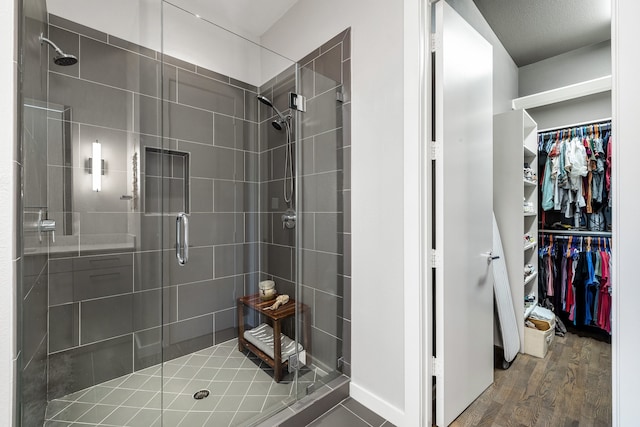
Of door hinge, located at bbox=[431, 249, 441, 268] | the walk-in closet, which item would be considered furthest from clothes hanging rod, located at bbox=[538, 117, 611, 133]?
door hinge, located at bbox=[431, 249, 441, 268]

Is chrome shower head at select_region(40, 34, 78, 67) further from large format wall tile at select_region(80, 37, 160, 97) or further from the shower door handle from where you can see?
the shower door handle

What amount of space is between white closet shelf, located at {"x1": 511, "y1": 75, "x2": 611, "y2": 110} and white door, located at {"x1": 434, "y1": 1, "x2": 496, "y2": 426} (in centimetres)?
124

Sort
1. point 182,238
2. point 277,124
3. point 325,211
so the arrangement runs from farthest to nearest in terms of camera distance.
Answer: point 325,211 < point 277,124 < point 182,238

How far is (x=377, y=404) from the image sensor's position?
5.44ft

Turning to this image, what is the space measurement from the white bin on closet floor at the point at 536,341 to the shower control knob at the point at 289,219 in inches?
88.2

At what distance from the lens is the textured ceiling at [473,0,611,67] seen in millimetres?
2385

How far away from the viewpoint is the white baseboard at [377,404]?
156cm

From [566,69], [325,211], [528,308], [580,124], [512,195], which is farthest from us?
[566,69]

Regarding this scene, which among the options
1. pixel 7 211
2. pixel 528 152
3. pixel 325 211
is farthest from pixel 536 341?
pixel 7 211

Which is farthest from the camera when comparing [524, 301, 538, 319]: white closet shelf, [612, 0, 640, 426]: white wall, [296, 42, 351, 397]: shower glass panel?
[524, 301, 538, 319]: white closet shelf

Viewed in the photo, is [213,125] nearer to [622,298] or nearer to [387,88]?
[387,88]

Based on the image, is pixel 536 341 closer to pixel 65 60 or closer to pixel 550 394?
pixel 550 394

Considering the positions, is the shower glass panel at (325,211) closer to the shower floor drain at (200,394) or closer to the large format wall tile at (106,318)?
the shower floor drain at (200,394)

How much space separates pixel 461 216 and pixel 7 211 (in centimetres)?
190
